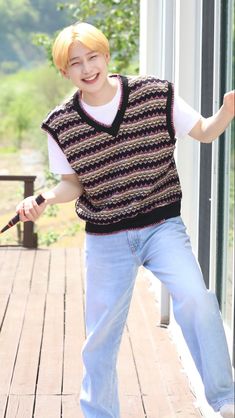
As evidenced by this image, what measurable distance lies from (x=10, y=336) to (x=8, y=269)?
187 cm

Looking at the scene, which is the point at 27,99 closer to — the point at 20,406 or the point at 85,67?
the point at 20,406

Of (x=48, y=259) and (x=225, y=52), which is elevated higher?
(x=225, y=52)

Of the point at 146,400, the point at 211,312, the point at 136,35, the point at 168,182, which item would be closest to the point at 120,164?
the point at 168,182

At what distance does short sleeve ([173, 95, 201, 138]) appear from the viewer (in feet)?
9.46

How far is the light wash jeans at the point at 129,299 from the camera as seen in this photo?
2672 mm

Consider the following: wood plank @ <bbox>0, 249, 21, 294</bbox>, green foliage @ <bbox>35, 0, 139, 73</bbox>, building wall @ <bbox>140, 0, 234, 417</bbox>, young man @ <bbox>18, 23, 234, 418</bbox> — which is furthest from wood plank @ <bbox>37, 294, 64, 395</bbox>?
green foliage @ <bbox>35, 0, 139, 73</bbox>

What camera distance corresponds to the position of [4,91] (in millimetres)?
15031

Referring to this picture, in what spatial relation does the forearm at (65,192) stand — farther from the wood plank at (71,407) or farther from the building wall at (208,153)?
the wood plank at (71,407)

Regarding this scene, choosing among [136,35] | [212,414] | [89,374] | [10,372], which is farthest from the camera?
[136,35]

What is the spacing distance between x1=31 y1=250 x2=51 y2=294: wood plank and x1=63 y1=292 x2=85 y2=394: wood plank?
270 millimetres

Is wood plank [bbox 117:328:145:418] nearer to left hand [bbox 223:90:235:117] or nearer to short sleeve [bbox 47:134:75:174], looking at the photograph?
short sleeve [bbox 47:134:75:174]

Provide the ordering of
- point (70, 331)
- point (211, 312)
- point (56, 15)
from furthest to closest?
point (56, 15), point (70, 331), point (211, 312)

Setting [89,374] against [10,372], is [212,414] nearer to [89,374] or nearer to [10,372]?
[89,374]

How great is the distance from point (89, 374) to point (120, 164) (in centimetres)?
65
